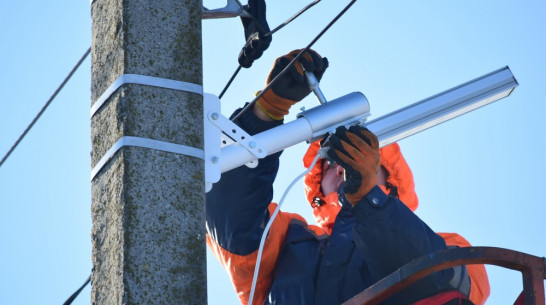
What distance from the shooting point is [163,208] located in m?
2.86

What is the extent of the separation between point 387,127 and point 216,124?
101cm

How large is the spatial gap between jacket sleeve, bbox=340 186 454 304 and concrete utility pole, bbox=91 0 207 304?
1.27m

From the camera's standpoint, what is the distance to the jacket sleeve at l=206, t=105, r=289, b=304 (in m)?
Answer: 4.57

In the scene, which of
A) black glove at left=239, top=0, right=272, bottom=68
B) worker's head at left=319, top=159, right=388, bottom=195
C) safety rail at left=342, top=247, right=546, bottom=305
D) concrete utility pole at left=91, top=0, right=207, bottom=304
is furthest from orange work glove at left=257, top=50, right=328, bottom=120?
safety rail at left=342, top=247, right=546, bottom=305

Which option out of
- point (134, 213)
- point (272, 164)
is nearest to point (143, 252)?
point (134, 213)

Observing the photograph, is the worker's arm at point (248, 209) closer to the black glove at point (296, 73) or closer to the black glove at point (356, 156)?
the black glove at point (296, 73)

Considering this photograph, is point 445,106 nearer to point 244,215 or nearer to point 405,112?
point 405,112

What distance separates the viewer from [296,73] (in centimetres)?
419

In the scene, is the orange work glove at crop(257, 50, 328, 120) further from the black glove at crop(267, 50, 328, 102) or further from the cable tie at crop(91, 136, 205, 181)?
the cable tie at crop(91, 136, 205, 181)

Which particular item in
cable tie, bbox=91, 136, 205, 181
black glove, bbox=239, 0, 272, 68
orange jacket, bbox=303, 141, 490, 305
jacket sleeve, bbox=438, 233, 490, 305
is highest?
black glove, bbox=239, 0, 272, 68

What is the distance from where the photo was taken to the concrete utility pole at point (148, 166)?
279cm

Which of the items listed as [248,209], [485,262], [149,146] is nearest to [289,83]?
[248,209]

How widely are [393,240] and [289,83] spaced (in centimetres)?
83

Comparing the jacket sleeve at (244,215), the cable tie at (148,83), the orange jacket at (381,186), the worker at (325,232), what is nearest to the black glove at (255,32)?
the worker at (325,232)
